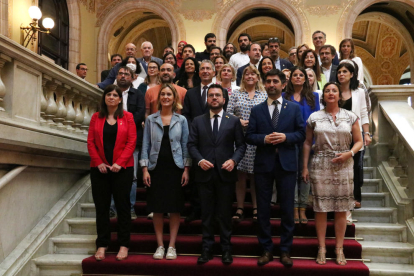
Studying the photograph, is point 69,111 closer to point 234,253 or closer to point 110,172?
point 110,172

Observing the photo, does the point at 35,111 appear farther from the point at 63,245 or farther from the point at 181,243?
the point at 181,243

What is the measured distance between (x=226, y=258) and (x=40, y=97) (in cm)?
237

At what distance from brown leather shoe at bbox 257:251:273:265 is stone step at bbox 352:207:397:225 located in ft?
4.20

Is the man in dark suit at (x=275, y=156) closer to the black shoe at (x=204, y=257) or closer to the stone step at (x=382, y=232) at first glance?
the black shoe at (x=204, y=257)

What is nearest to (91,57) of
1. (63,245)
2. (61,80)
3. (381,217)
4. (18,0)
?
(18,0)

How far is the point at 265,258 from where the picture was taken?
12.0 ft

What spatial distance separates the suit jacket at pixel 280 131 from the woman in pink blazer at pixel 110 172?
1185 millimetres

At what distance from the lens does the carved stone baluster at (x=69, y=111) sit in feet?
15.5

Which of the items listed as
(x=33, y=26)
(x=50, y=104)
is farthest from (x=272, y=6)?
(x=50, y=104)

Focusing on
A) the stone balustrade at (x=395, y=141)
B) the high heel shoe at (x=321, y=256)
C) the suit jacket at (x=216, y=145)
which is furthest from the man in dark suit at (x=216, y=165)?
the stone balustrade at (x=395, y=141)

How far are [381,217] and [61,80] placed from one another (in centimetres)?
373

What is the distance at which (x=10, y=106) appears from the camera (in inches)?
142

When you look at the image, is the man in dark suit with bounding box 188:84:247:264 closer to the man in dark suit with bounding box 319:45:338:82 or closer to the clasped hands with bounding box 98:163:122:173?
the clasped hands with bounding box 98:163:122:173

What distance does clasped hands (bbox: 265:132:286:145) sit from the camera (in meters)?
3.69
